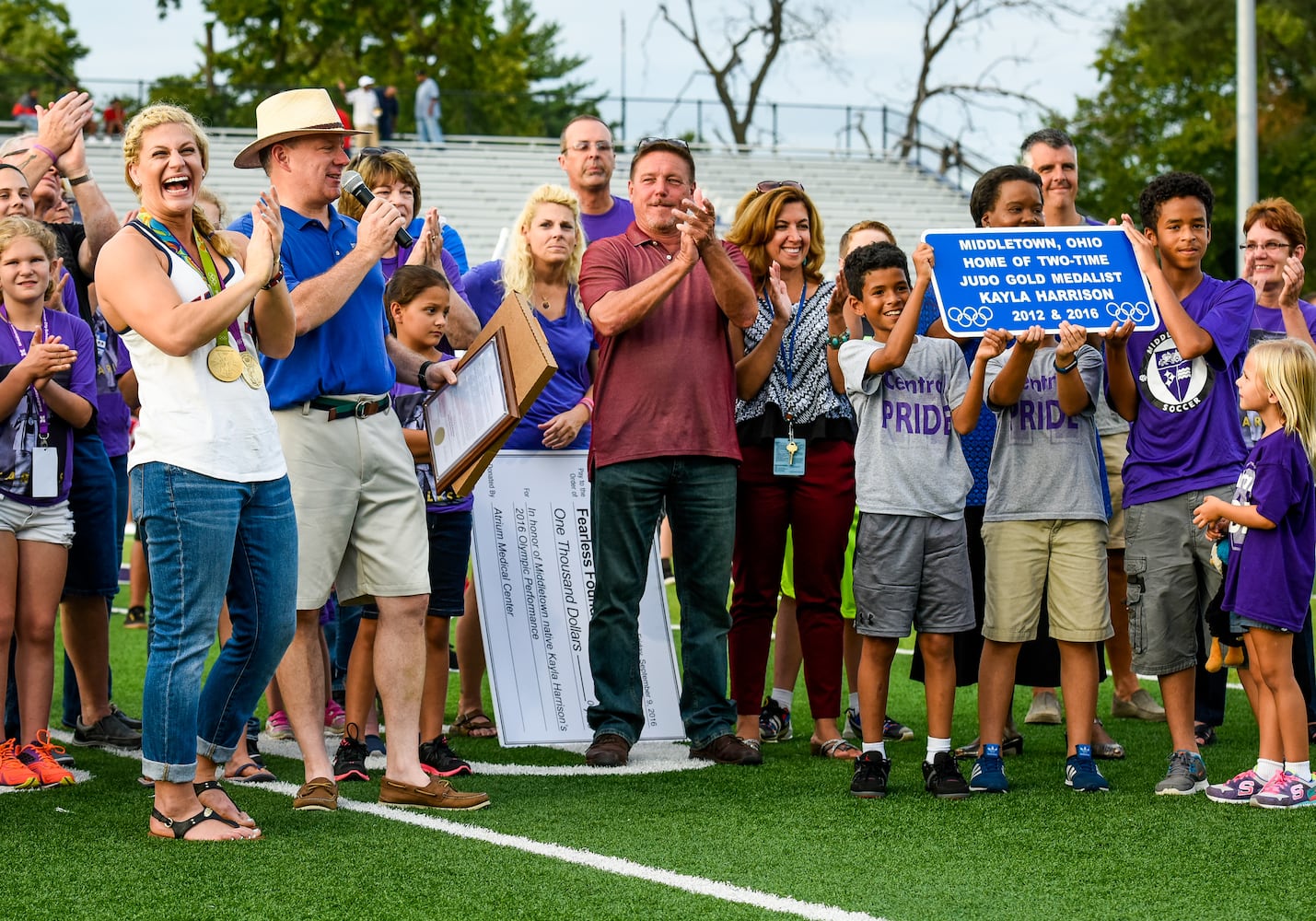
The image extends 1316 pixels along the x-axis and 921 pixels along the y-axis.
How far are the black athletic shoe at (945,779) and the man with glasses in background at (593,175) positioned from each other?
3.00 meters

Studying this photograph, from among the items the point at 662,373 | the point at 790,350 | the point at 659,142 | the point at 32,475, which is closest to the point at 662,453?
the point at 662,373

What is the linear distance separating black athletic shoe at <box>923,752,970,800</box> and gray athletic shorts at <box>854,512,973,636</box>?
18.5 inches

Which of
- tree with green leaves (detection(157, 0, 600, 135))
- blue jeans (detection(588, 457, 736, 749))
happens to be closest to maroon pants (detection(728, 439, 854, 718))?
blue jeans (detection(588, 457, 736, 749))

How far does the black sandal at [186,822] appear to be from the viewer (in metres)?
4.68

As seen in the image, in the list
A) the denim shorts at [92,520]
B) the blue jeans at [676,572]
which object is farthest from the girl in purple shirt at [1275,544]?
the denim shorts at [92,520]

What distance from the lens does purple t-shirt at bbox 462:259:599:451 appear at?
663 cm

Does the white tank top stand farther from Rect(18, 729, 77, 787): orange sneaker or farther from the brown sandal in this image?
the brown sandal

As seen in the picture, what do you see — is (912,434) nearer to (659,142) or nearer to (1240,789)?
(659,142)

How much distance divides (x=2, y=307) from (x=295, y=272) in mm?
1340

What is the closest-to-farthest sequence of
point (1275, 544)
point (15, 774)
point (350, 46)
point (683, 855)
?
point (683, 855)
point (1275, 544)
point (15, 774)
point (350, 46)

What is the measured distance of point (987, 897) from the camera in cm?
405

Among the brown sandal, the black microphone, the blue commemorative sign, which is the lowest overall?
the brown sandal

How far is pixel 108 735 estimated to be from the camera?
644 cm

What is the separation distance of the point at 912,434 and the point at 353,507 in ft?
6.72
